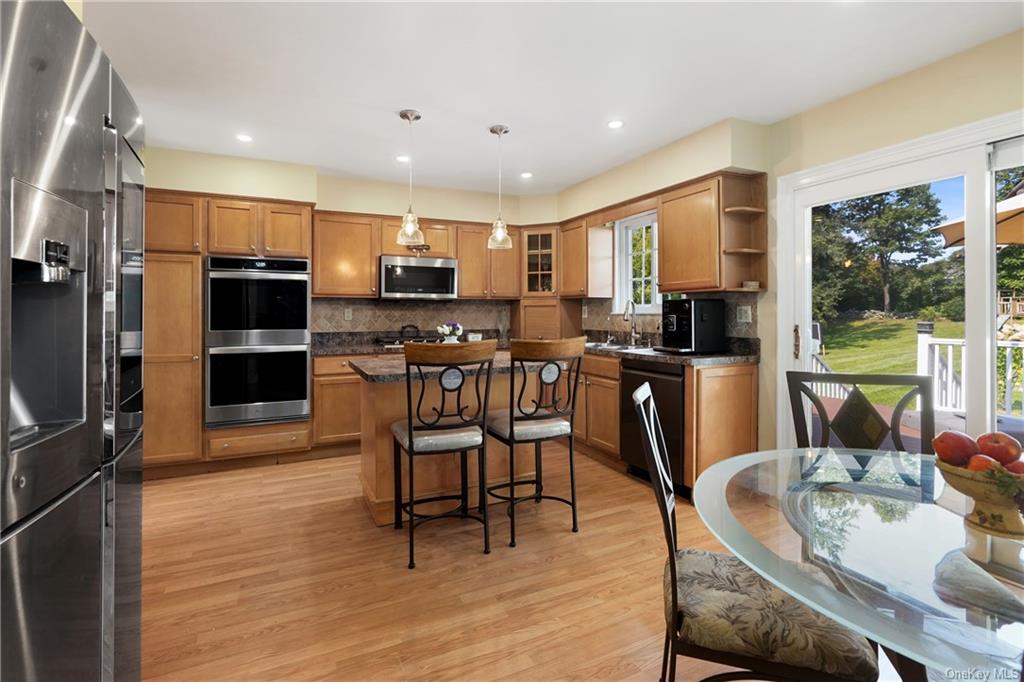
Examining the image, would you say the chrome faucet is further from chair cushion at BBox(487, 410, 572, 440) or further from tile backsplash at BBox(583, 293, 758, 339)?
chair cushion at BBox(487, 410, 572, 440)

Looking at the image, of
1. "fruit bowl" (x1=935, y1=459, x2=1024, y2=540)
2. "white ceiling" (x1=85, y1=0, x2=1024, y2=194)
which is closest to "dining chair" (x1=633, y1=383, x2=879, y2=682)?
"fruit bowl" (x1=935, y1=459, x2=1024, y2=540)

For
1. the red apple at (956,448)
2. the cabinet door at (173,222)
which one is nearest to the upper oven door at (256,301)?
the cabinet door at (173,222)

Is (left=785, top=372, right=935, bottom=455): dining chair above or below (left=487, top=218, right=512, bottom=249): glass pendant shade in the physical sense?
below

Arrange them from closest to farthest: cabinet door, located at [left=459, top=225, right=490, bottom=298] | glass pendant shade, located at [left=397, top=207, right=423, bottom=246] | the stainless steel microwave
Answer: glass pendant shade, located at [left=397, top=207, right=423, bottom=246] < the stainless steel microwave < cabinet door, located at [left=459, top=225, right=490, bottom=298]

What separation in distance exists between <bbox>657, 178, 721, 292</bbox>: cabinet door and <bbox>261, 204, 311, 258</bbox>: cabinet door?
9.76 feet

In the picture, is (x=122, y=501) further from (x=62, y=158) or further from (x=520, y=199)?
(x=520, y=199)

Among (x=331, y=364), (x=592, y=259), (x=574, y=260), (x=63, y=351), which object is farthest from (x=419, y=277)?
(x=63, y=351)

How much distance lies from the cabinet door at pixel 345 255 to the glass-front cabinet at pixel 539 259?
5.13ft

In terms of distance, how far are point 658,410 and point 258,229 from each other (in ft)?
11.5

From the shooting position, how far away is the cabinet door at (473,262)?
5176 mm

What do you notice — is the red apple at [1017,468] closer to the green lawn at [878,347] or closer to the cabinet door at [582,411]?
the green lawn at [878,347]

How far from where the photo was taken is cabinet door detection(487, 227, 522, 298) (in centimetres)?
529

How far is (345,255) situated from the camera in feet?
15.4

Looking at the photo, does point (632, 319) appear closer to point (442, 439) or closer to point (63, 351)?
point (442, 439)
